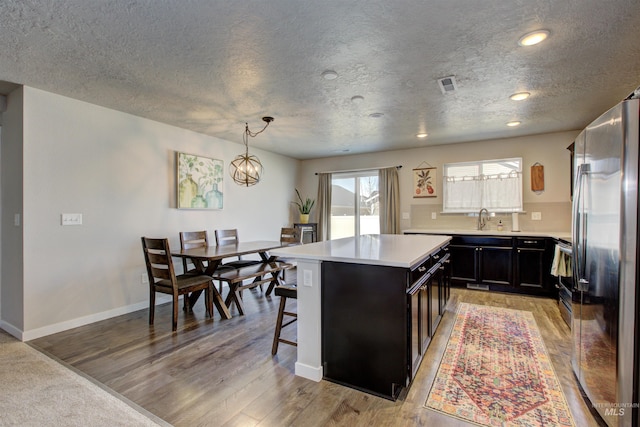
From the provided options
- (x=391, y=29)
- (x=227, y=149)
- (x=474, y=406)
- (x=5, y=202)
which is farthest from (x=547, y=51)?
(x=5, y=202)

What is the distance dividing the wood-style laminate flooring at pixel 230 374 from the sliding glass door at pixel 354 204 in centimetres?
296

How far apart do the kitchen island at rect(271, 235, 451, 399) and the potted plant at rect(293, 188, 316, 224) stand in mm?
4154

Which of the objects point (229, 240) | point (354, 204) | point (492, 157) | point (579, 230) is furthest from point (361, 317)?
point (354, 204)

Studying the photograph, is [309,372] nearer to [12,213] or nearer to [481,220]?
[12,213]

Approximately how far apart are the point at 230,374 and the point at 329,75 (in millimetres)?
2557

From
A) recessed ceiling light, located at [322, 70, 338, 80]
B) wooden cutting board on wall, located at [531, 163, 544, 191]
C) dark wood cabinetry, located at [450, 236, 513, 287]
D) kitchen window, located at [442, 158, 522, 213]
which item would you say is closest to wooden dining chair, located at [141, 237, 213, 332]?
recessed ceiling light, located at [322, 70, 338, 80]

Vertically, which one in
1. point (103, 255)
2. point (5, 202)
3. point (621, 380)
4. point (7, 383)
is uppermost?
point (5, 202)

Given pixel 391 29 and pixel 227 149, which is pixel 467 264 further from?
pixel 227 149

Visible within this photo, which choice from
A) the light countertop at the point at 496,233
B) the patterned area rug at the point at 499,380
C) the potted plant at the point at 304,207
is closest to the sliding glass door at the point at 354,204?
the potted plant at the point at 304,207

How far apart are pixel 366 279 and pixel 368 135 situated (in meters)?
3.25

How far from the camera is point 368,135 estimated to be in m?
4.80

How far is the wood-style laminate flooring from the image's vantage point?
1.81 metres

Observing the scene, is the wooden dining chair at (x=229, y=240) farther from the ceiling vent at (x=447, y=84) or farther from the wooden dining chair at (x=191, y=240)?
the ceiling vent at (x=447, y=84)

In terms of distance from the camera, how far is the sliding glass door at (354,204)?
6.22 metres
